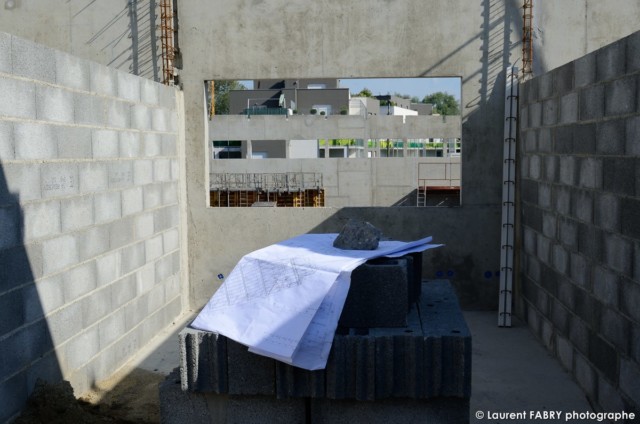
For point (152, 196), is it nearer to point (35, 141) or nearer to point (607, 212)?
point (35, 141)

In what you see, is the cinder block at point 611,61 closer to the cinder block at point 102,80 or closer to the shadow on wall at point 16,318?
the cinder block at point 102,80

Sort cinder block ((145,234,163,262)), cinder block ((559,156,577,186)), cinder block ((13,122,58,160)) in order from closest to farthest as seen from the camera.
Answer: cinder block ((13,122,58,160)) < cinder block ((559,156,577,186)) < cinder block ((145,234,163,262))

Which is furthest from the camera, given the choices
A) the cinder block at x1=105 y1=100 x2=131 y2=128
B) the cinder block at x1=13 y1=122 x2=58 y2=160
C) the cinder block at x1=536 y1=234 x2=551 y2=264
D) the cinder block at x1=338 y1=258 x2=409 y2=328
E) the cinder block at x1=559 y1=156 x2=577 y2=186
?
the cinder block at x1=536 y1=234 x2=551 y2=264

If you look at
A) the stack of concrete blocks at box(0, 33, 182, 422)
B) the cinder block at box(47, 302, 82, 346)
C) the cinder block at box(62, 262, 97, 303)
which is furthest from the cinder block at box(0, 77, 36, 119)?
the cinder block at box(47, 302, 82, 346)

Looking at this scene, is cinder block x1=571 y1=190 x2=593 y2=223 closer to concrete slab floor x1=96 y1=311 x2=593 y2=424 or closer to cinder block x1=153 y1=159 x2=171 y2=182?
concrete slab floor x1=96 y1=311 x2=593 y2=424

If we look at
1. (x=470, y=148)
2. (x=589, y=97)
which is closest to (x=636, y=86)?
(x=589, y=97)

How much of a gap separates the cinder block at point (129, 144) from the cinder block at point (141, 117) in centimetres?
13

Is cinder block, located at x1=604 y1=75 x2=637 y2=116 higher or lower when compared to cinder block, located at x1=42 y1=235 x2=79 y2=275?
higher

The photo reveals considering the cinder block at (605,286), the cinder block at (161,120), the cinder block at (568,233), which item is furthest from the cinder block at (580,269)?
the cinder block at (161,120)

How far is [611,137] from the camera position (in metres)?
6.65

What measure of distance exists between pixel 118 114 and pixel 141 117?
0.76m

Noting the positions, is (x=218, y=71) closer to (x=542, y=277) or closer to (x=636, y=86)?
(x=542, y=277)

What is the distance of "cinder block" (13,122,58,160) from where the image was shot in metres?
6.21

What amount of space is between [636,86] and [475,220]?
15.9 feet
